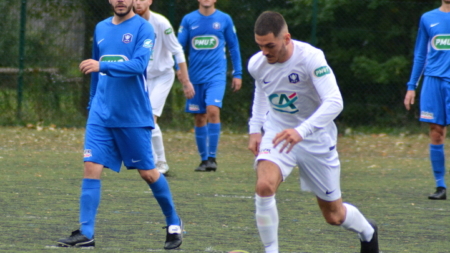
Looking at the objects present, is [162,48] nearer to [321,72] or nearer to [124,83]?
[124,83]

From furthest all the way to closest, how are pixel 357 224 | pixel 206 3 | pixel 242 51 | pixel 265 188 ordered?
pixel 242 51
pixel 206 3
pixel 357 224
pixel 265 188

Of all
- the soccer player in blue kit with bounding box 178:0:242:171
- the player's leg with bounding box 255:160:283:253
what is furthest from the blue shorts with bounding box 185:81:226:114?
the player's leg with bounding box 255:160:283:253

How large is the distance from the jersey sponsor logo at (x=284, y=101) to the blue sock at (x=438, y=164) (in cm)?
380

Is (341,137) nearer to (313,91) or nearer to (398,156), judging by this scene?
(398,156)

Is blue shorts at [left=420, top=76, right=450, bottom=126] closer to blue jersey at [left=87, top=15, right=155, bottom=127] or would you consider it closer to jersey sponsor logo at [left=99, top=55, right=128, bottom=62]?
blue jersey at [left=87, top=15, right=155, bottom=127]

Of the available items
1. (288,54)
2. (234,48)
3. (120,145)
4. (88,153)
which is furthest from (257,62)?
(234,48)

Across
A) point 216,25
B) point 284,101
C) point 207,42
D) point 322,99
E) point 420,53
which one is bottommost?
point 207,42

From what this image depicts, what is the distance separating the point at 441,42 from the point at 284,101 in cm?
392

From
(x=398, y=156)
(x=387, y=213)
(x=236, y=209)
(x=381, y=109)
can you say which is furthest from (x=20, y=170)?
(x=381, y=109)

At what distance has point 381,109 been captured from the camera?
16141mm

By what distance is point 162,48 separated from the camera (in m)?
8.95

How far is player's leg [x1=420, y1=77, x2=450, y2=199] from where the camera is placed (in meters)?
7.90

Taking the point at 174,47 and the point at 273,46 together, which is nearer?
the point at 273,46

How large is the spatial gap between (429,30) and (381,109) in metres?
8.20
